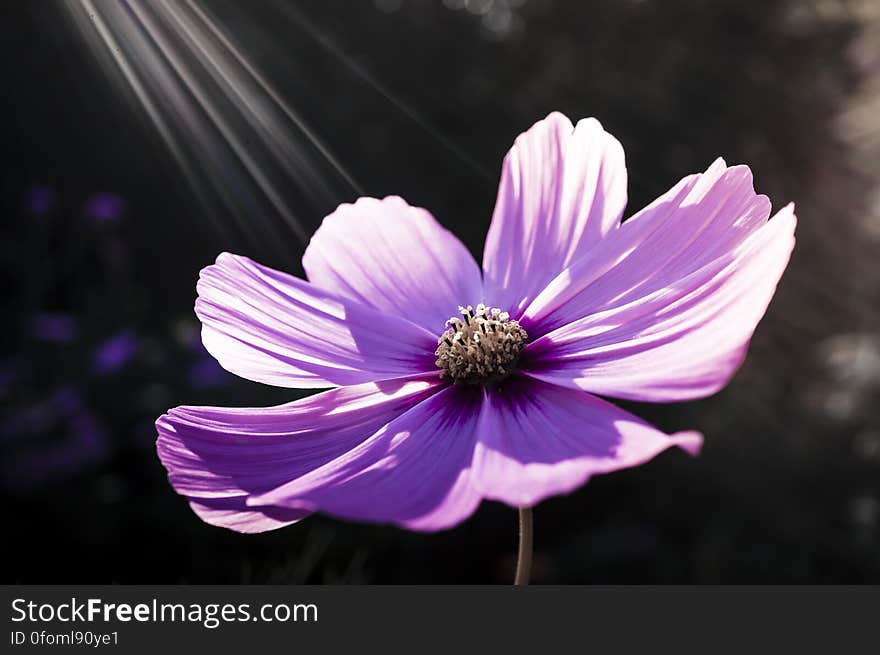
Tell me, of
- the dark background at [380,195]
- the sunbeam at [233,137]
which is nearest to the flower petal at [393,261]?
the dark background at [380,195]

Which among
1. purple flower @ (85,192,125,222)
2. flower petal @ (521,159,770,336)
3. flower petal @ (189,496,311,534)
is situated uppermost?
purple flower @ (85,192,125,222)

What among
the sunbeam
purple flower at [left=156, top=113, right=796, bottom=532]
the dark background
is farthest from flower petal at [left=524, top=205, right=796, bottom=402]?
the sunbeam

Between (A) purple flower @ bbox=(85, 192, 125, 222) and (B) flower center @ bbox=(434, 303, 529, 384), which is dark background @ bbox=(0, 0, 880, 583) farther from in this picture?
(B) flower center @ bbox=(434, 303, 529, 384)

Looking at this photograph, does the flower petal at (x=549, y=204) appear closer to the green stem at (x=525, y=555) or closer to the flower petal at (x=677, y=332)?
the flower petal at (x=677, y=332)

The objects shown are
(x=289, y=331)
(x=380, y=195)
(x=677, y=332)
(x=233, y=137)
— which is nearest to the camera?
(x=677, y=332)

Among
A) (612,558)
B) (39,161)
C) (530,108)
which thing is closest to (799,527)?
(612,558)

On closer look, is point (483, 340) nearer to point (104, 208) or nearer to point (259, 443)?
point (259, 443)

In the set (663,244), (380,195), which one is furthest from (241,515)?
(380,195)
